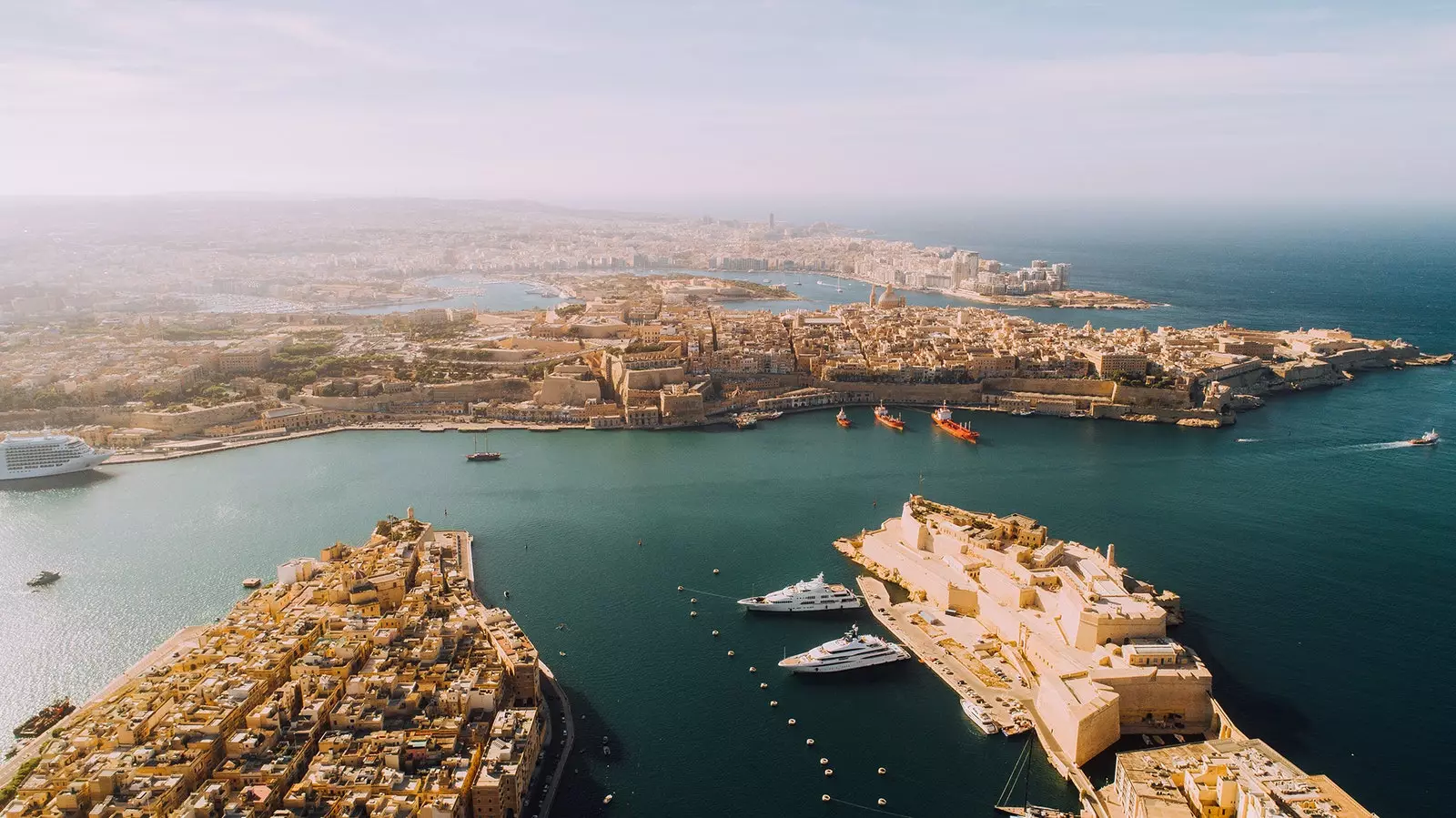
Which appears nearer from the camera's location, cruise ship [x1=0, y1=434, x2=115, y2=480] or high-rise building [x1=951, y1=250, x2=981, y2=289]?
cruise ship [x1=0, y1=434, x2=115, y2=480]

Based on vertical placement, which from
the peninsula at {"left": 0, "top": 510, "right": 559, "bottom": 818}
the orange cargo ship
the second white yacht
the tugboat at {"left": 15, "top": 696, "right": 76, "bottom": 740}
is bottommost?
the tugboat at {"left": 15, "top": 696, "right": 76, "bottom": 740}

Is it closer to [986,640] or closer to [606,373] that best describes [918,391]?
[606,373]

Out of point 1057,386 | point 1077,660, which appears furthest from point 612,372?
point 1077,660

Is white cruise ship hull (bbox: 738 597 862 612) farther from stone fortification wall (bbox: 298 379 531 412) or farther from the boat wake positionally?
the boat wake

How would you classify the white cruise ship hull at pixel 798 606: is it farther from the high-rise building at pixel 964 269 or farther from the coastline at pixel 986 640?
the high-rise building at pixel 964 269

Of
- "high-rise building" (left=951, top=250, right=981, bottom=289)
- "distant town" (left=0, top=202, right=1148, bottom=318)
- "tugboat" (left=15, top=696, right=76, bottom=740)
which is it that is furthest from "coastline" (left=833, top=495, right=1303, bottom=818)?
"high-rise building" (left=951, top=250, right=981, bottom=289)

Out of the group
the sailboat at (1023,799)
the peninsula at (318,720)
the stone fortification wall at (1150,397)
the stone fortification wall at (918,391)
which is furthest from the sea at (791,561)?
the stone fortification wall at (1150,397)
